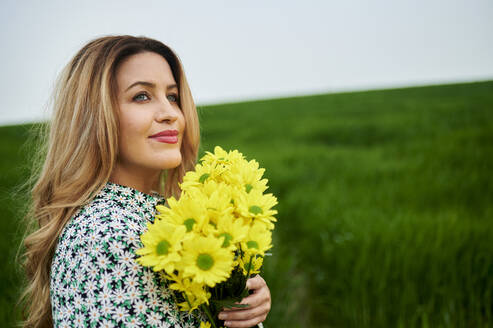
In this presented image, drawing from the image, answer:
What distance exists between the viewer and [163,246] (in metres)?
0.71

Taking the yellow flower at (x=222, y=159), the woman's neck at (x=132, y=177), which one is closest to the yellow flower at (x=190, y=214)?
the yellow flower at (x=222, y=159)

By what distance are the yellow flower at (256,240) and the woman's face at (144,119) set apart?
0.60m

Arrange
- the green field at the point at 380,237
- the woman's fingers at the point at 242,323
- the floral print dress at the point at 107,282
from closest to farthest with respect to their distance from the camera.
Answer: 1. the floral print dress at the point at 107,282
2. the woman's fingers at the point at 242,323
3. the green field at the point at 380,237

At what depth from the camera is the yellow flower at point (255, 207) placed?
0.75 meters

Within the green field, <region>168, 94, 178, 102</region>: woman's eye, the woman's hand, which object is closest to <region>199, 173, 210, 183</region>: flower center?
the woman's hand

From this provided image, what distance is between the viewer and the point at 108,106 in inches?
46.0

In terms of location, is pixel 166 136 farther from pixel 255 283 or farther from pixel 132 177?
pixel 255 283

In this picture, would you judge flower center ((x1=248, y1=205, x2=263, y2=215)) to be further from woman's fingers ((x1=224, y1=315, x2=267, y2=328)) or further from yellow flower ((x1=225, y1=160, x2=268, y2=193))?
woman's fingers ((x1=224, y1=315, x2=267, y2=328))

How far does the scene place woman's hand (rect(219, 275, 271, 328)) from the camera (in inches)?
36.6

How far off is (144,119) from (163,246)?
0.64 metres

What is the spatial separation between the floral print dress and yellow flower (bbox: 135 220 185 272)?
0.17 m

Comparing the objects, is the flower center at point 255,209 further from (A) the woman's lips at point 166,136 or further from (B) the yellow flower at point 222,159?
(A) the woman's lips at point 166,136

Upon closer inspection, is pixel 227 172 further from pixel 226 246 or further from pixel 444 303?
pixel 444 303

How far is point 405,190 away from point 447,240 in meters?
1.21
